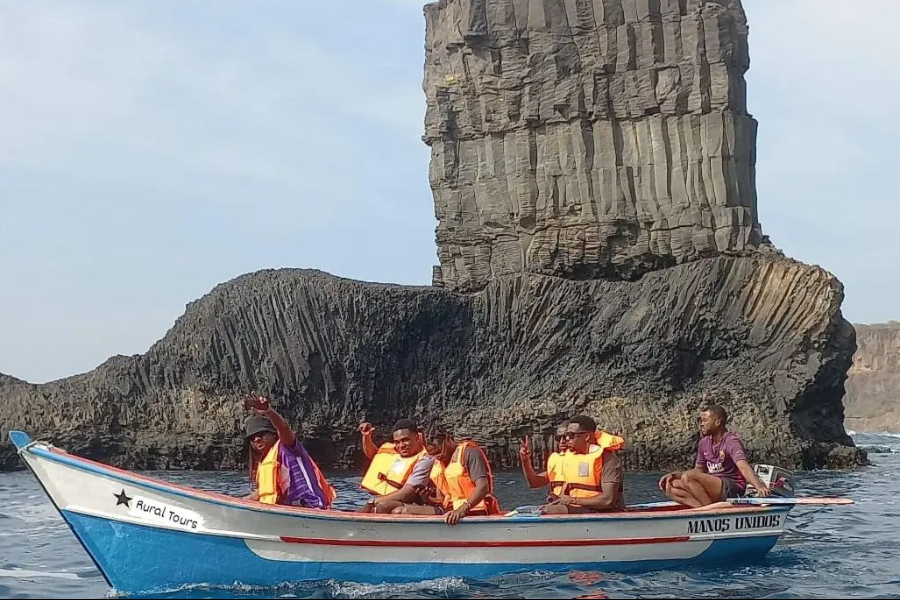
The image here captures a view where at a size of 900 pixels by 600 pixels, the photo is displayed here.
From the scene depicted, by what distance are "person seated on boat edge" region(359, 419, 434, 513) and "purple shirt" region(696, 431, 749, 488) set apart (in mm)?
3886

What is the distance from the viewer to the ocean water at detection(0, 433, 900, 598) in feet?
46.1

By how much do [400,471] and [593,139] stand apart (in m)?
32.9

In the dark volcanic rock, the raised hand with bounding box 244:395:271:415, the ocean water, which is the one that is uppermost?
the dark volcanic rock

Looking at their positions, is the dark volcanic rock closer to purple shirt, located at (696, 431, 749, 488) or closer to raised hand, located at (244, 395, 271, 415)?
purple shirt, located at (696, 431, 749, 488)

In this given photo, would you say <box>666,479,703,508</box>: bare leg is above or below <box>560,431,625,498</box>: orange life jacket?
below

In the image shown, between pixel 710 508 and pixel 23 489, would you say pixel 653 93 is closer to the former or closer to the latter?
pixel 23 489

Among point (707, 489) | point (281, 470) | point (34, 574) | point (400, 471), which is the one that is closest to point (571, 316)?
point (707, 489)

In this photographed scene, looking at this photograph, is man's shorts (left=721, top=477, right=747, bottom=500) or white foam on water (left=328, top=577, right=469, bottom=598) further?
man's shorts (left=721, top=477, right=747, bottom=500)

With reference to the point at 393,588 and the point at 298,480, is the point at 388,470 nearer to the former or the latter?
the point at 298,480

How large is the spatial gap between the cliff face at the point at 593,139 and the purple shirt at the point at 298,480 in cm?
3045

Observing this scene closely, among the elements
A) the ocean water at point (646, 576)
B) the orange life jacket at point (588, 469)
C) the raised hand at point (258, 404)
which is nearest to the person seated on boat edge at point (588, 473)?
the orange life jacket at point (588, 469)

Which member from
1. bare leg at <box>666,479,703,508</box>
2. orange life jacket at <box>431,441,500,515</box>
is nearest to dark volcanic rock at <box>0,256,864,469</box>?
bare leg at <box>666,479,703,508</box>

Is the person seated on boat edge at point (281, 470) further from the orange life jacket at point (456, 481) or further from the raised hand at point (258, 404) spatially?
the orange life jacket at point (456, 481)

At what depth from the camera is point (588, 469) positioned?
50.8 ft
